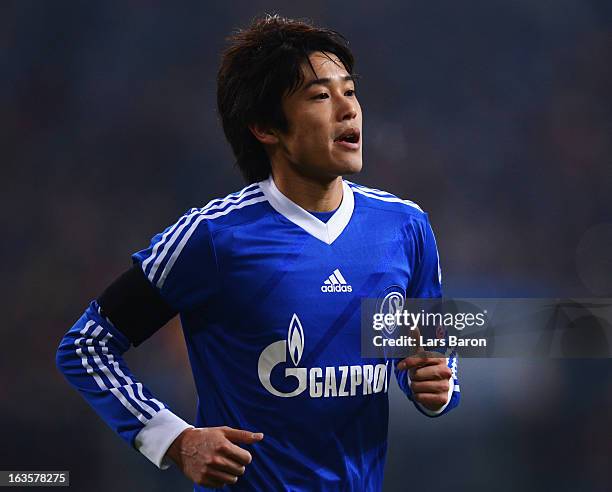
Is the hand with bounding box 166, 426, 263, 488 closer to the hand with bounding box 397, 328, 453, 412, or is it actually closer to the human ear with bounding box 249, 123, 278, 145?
the hand with bounding box 397, 328, 453, 412

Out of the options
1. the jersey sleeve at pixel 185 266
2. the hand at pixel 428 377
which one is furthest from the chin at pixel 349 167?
the hand at pixel 428 377

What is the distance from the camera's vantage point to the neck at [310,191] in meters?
2.46

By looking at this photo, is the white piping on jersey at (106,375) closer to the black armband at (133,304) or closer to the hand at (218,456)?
the black armband at (133,304)

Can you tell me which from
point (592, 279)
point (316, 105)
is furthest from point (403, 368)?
point (592, 279)

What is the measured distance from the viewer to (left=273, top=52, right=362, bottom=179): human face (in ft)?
7.80

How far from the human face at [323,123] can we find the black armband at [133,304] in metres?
0.51

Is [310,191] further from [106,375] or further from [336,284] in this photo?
[106,375]

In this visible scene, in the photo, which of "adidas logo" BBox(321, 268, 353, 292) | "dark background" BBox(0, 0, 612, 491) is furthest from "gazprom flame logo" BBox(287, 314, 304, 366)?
"dark background" BBox(0, 0, 612, 491)

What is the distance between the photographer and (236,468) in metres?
2.04

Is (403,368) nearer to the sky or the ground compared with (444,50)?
nearer to the ground

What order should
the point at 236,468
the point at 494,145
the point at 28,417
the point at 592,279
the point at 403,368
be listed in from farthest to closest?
the point at 494,145, the point at 592,279, the point at 28,417, the point at 403,368, the point at 236,468

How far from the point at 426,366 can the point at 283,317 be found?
0.38 m

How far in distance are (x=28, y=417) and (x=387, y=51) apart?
344cm

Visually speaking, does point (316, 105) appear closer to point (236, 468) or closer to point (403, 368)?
point (403, 368)
